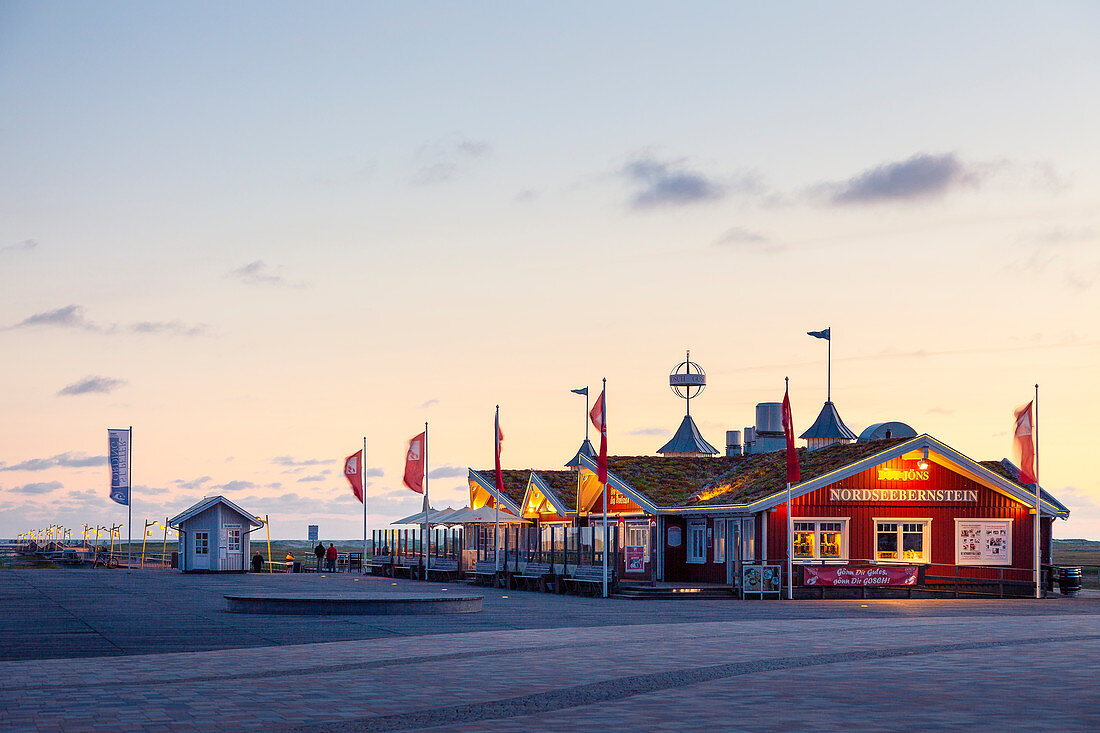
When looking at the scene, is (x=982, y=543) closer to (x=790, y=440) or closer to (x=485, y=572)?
(x=790, y=440)

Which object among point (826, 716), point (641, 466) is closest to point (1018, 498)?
point (641, 466)

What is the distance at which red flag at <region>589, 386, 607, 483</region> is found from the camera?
39.9 metres

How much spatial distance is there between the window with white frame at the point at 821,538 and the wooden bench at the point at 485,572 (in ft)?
40.1

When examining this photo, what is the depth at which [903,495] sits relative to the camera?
42562 mm

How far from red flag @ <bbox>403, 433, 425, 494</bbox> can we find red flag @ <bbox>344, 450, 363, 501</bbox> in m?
7.46

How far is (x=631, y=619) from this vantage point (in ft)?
91.9

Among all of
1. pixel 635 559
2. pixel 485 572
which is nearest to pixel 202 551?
pixel 485 572

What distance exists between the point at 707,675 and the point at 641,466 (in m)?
34.1

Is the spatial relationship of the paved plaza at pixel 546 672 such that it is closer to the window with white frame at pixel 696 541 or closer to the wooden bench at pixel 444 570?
the window with white frame at pixel 696 541

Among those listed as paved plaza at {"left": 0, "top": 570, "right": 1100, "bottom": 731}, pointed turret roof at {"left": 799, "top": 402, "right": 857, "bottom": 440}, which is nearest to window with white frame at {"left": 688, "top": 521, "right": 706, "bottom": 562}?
paved plaza at {"left": 0, "top": 570, "right": 1100, "bottom": 731}

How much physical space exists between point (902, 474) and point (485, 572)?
15966mm

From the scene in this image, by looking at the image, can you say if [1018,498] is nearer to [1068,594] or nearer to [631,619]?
[1068,594]

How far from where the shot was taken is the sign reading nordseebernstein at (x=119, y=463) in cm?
5994

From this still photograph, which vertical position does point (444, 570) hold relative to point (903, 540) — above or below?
below
